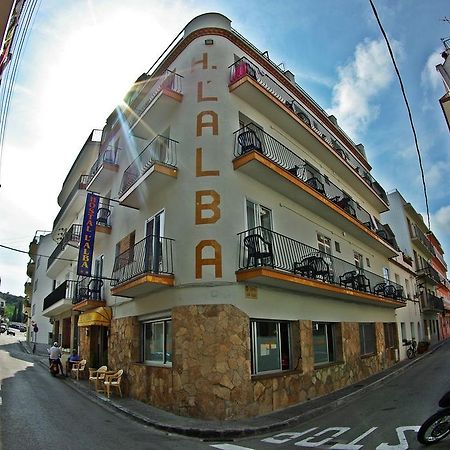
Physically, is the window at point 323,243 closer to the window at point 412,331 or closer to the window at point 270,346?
the window at point 270,346

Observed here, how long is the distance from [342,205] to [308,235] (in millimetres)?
3462

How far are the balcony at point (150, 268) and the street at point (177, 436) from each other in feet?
11.4

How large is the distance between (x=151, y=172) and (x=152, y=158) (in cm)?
222

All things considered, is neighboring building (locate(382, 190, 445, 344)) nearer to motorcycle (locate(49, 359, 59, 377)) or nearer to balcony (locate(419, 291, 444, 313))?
balcony (locate(419, 291, 444, 313))

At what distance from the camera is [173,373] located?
30.4 ft

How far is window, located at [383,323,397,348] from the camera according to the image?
2098cm

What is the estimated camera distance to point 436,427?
5891mm

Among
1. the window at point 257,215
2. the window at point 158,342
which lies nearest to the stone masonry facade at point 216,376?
Result: the window at point 158,342

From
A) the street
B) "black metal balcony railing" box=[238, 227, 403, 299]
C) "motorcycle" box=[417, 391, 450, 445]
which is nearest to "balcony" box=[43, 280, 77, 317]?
the street

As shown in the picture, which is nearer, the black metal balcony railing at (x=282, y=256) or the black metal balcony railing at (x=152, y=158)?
the black metal balcony railing at (x=282, y=256)

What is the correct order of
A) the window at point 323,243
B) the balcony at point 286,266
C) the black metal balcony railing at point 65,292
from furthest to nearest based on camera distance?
the black metal balcony railing at point 65,292
the window at point 323,243
the balcony at point 286,266

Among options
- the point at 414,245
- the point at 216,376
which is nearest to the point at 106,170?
the point at 216,376

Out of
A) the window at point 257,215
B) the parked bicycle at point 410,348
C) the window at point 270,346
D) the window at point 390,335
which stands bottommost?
the parked bicycle at point 410,348

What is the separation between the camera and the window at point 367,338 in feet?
55.0
